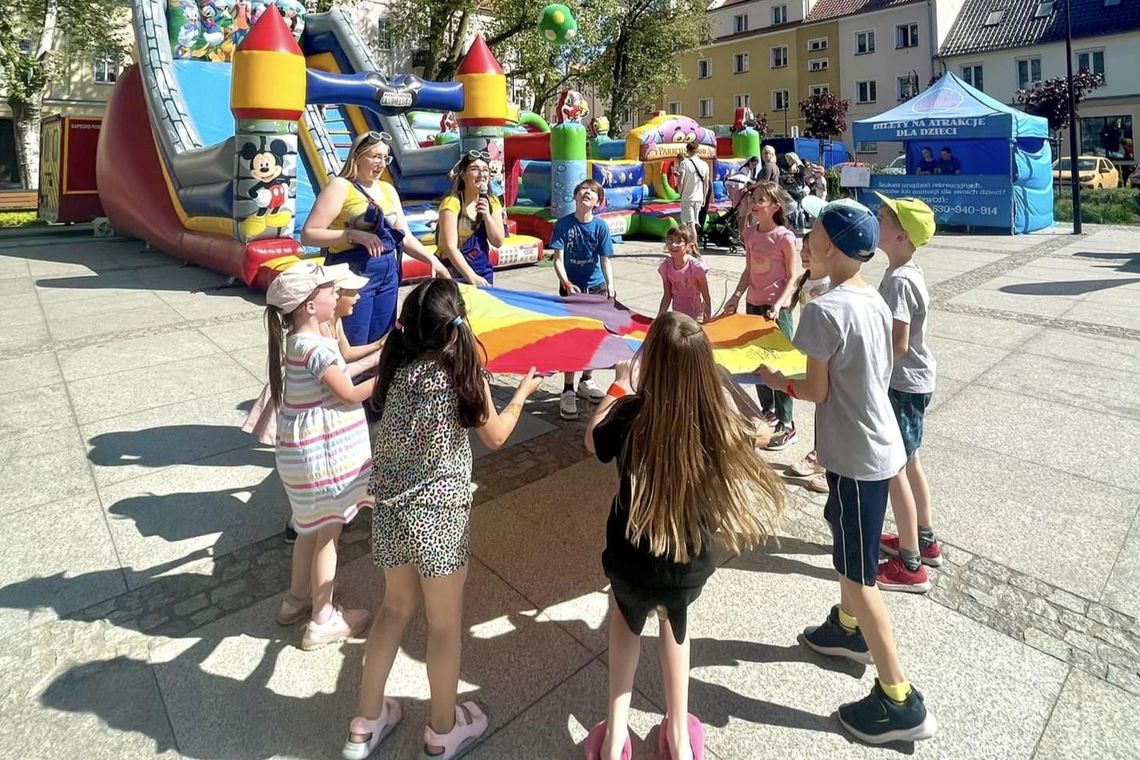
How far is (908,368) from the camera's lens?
3.21 metres

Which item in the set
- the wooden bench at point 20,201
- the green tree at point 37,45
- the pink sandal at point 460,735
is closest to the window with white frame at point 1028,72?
the green tree at point 37,45

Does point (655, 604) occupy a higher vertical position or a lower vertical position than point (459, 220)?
lower

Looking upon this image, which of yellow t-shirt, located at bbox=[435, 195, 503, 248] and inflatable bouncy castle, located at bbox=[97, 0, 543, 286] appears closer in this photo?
yellow t-shirt, located at bbox=[435, 195, 503, 248]

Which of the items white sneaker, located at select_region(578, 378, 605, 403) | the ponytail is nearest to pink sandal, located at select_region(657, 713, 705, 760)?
the ponytail

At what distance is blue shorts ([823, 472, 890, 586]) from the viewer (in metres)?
2.37

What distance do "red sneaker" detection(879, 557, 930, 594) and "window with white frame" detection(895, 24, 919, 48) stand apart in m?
42.7

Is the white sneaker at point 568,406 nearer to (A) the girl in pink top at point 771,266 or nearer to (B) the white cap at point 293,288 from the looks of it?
(A) the girl in pink top at point 771,266

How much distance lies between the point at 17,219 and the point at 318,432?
75.7 ft

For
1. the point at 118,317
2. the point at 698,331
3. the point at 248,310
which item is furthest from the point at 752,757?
the point at 118,317

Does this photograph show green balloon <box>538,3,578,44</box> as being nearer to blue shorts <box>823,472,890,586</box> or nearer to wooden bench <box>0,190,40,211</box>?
blue shorts <box>823,472,890,586</box>

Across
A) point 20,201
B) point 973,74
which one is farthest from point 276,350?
point 973,74

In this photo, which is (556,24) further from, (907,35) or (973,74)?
(973,74)

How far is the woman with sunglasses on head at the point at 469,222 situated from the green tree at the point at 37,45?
2247 centimetres

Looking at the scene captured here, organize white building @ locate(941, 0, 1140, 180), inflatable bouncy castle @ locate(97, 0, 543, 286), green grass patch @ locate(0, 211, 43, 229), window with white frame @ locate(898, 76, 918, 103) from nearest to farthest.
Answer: inflatable bouncy castle @ locate(97, 0, 543, 286) → green grass patch @ locate(0, 211, 43, 229) → white building @ locate(941, 0, 1140, 180) → window with white frame @ locate(898, 76, 918, 103)
